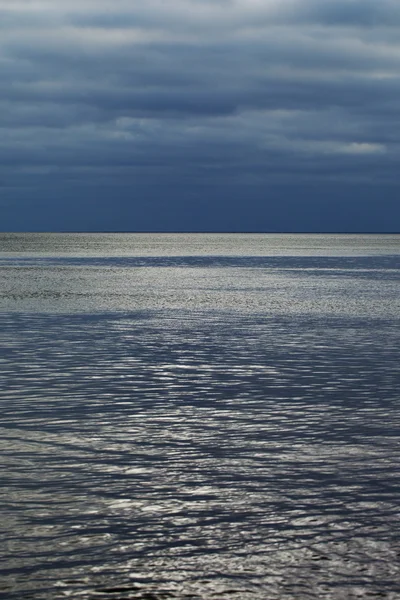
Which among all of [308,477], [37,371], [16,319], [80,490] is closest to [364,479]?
[308,477]

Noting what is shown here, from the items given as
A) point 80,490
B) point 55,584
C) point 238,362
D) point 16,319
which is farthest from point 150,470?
point 16,319

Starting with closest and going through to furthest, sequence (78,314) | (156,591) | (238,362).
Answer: (156,591), (238,362), (78,314)

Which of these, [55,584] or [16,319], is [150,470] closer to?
[55,584]

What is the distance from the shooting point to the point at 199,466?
14508 mm

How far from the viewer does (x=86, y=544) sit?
10883 millimetres

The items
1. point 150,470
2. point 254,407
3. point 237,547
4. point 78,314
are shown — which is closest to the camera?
point 237,547

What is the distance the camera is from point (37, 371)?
24453 millimetres

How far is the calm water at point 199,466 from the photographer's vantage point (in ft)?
33.0

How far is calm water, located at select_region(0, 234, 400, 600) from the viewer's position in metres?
10.1

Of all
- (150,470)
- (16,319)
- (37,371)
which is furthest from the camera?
(16,319)

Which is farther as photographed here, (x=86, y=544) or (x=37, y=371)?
(x=37, y=371)

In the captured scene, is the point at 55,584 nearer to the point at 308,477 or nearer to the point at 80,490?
the point at 80,490

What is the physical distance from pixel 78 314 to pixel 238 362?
17118 mm

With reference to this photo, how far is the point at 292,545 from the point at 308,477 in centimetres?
301
